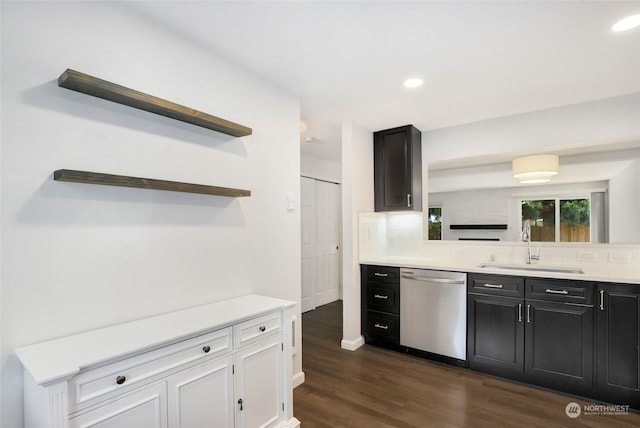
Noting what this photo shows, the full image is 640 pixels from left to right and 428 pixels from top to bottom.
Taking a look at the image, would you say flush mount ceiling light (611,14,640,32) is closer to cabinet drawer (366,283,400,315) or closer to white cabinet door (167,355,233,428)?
cabinet drawer (366,283,400,315)

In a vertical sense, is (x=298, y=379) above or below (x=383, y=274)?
below

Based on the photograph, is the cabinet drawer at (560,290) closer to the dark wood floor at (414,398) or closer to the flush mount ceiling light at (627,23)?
the dark wood floor at (414,398)

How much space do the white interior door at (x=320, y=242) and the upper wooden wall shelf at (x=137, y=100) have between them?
3.04 metres

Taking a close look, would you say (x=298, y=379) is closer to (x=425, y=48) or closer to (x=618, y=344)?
(x=618, y=344)

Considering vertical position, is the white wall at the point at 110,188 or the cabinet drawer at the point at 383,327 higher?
the white wall at the point at 110,188

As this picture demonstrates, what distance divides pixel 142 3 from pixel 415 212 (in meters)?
3.24

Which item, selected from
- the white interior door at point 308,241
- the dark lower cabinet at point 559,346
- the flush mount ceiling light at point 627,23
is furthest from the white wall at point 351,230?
the flush mount ceiling light at point 627,23

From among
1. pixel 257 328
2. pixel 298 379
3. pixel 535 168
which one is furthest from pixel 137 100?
pixel 535 168

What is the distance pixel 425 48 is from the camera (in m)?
2.04

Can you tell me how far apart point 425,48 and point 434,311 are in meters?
2.39

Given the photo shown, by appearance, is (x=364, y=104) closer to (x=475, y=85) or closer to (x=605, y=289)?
(x=475, y=85)

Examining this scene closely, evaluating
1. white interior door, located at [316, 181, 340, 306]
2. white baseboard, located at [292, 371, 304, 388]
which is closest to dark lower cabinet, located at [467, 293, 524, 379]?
white baseboard, located at [292, 371, 304, 388]

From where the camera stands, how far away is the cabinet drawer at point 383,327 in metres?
3.42

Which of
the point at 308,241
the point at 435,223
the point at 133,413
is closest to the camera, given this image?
the point at 133,413
